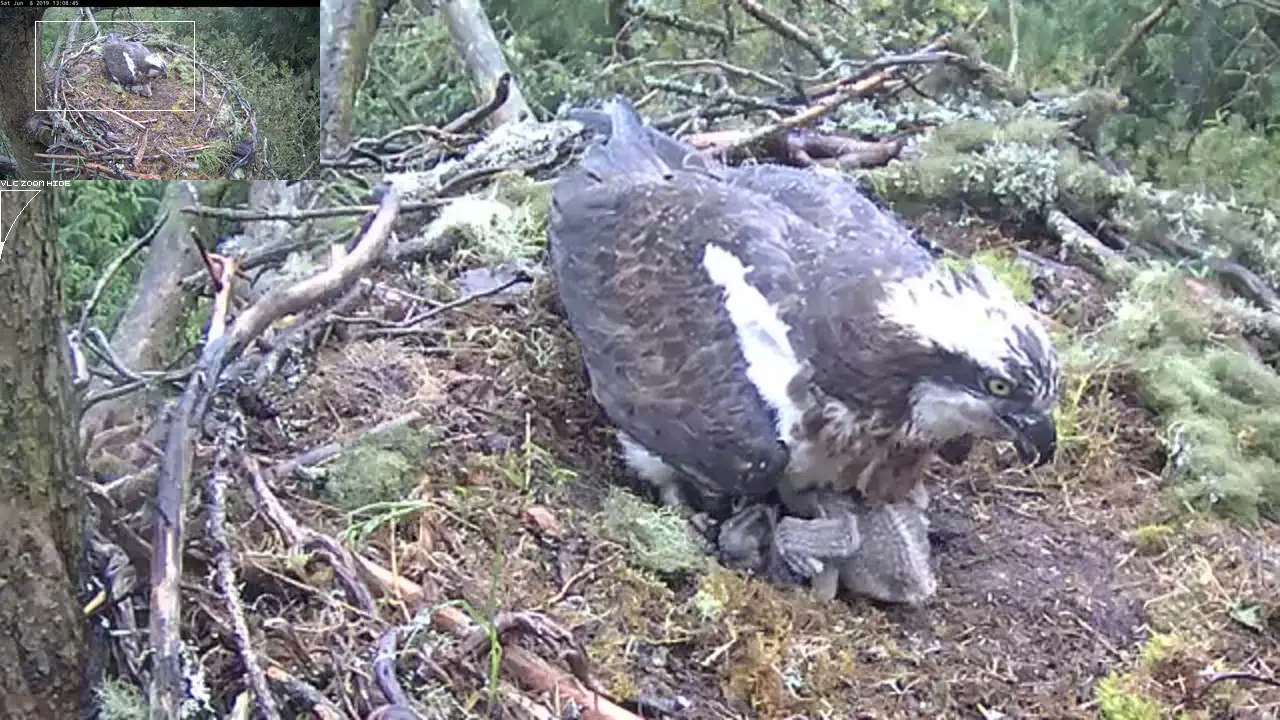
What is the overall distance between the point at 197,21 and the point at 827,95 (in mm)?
2478

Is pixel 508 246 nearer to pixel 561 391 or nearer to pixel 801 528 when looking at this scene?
pixel 561 391

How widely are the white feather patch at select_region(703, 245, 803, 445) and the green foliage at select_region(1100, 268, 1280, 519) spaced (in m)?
0.84

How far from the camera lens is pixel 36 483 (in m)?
1.79

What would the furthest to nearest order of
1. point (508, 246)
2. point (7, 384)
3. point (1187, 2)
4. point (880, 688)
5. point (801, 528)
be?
point (1187, 2), point (508, 246), point (801, 528), point (880, 688), point (7, 384)

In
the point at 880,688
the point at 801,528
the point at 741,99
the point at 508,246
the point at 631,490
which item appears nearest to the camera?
the point at 880,688

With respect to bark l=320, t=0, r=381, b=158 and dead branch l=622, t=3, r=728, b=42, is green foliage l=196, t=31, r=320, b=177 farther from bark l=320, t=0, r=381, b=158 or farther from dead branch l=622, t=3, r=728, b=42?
dead branch l=622, t=3, r=728, b=42

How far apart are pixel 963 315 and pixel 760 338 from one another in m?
0.36

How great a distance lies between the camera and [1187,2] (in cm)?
505

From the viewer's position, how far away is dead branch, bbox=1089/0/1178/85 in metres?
4.97

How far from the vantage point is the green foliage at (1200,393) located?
9.45 ft

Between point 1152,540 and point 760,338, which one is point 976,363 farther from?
point 1152,540

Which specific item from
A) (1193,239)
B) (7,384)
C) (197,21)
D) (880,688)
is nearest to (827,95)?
(1193,239)

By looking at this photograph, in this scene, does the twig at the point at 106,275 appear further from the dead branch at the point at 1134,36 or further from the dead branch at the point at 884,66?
the dead branch at the point at 1134,36

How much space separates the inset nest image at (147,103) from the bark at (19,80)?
0.05 feet
